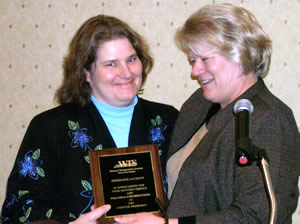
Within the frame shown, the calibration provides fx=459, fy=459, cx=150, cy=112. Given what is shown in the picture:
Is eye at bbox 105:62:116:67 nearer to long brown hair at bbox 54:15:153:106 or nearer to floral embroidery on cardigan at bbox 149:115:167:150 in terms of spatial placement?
long brown hair at bbox 54:15:153:106

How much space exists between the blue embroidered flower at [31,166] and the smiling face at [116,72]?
40 cm

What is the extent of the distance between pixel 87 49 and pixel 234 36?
2.18ft

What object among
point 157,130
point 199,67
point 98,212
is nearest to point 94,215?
point 98,212

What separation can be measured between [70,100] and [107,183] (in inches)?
21.5

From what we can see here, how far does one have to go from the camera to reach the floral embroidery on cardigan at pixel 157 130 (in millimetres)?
2088

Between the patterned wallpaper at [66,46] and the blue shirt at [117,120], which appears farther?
the patterned wallpaper at [66,46]

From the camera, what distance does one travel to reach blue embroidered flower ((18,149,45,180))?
1920 millimetres

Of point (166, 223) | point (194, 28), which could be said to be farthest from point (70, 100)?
point (166, 223)

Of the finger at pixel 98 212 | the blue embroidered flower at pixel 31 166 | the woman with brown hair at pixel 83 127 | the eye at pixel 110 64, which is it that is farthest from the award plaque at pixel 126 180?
the eye at pixel 110 64

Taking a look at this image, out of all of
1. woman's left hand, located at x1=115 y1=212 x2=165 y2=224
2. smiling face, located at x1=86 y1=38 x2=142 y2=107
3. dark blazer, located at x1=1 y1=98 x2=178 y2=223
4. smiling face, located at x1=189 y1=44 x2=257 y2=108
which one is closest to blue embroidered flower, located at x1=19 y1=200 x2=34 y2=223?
dark blazer, located at x1=1 y1=98 x2=178 y2=223

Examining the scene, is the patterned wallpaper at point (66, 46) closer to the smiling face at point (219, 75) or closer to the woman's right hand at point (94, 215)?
the smiling face at point (219, 75)

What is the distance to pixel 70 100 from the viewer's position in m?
2.13

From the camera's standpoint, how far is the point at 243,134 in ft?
3.98

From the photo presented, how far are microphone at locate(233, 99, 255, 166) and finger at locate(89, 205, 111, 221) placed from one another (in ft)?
2.21
